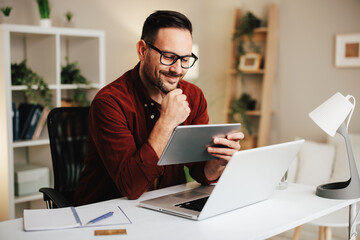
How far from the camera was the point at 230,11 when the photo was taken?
15.4 feet

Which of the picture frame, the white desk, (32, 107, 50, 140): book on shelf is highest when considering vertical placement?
the picture frame

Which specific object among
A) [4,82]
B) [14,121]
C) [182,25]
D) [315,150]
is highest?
[182,25]

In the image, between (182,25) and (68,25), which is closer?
(182,25)

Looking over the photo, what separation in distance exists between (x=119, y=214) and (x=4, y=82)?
181 centimetres

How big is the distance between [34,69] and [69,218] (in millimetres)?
2210

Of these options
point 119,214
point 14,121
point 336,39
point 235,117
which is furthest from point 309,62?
point 119,214

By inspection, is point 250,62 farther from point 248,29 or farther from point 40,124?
point 40,124

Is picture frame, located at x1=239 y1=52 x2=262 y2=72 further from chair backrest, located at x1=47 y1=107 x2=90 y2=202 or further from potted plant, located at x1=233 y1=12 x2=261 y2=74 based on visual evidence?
chair backrest, located at x1=47 y1=107 x2=90 y2=202

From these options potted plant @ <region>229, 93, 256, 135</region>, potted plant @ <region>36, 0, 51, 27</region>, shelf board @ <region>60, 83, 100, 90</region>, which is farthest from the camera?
potted plant @ <region>229, 93, 256, 135</region>

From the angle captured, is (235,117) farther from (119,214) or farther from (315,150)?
(119,214)

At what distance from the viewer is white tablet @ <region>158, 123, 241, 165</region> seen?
1.38m

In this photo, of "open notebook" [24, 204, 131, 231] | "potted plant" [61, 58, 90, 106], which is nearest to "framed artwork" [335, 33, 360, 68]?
"potted plant" [61, 58, 90, 106]

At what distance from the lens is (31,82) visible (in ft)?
9.86

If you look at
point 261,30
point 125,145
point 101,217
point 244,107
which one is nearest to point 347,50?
point 261,30
